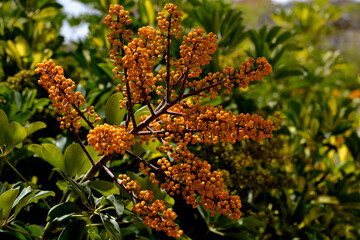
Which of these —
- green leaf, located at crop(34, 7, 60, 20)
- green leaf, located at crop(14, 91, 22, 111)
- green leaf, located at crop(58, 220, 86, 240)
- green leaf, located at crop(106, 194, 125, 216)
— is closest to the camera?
green leaf, located at crop(106, 194, 125, 216)

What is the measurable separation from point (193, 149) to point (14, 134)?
70cm

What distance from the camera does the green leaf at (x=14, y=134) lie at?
1065 mm

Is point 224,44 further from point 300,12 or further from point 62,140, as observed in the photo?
point 300,12

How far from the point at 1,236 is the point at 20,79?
0.74 meters

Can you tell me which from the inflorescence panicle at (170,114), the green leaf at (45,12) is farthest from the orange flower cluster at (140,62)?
the green leaf at (45,12)

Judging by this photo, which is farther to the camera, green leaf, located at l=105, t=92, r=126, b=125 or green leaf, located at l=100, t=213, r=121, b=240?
green leaf, located at l=105, t=92, r=126, b=125

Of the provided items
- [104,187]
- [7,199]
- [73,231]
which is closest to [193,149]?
[104,187]

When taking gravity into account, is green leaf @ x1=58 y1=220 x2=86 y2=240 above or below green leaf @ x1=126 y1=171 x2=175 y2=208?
below

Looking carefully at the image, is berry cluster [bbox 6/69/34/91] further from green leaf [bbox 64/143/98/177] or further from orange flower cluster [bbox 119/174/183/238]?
orange flower cluster [bbox 119/174/183/238]

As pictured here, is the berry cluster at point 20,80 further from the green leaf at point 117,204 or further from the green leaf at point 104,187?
the green leaf at point 117,204

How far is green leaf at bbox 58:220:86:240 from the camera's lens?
0.98 meters

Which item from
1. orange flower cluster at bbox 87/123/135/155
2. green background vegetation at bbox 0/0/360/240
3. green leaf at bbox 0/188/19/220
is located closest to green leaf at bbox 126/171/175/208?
green background vegetation at bbox 0/0/360/240

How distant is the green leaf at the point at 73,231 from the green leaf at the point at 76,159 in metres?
0.17

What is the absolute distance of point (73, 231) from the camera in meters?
0.98
